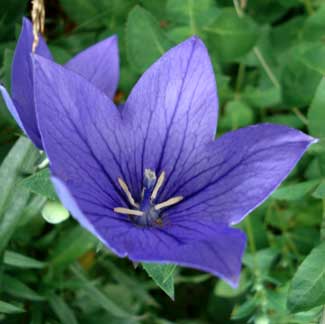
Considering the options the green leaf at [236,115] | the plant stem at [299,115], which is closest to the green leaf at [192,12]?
the green leaf at [236,115]

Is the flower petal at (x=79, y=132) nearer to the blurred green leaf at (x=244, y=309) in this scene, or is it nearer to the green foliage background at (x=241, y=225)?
the green foliage background at (x=241, y=225)

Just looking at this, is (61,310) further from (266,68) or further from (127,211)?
(266,68)

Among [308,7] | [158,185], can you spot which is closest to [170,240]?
[158,185]

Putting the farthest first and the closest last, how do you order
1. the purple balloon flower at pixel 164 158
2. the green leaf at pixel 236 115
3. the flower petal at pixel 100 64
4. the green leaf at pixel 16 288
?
the green leaf at pixel 236 115 < the green leaf at pixel 16 288 < the flower petal at pixel 100 64 < the purple balloon flower at pixel 164 158

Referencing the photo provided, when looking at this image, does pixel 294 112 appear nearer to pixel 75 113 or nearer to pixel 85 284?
pixel 85 284

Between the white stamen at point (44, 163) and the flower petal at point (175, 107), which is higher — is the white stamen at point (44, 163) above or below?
below

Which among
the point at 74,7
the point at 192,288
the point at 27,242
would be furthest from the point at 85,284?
the point at 74,7
